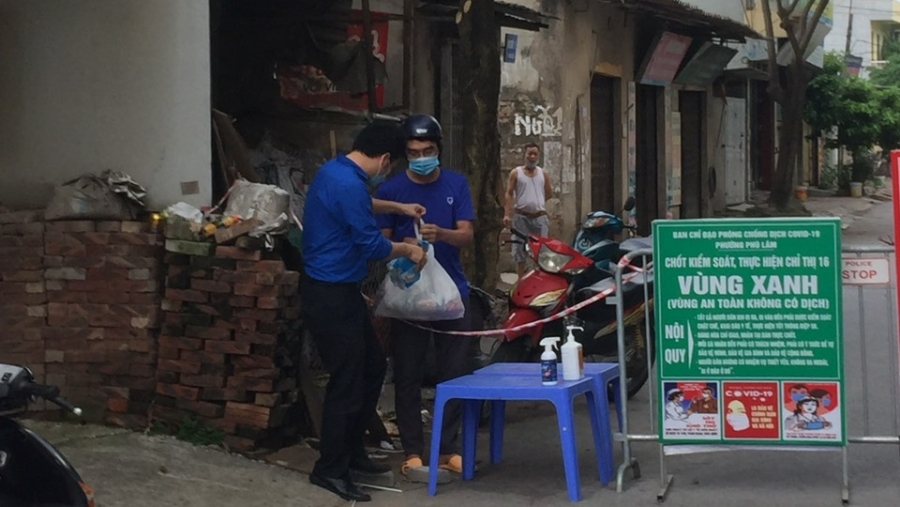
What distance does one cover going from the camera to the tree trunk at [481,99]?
934cm

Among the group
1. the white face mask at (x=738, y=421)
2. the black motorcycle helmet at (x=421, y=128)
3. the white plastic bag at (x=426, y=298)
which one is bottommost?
the white face mask at (x=738, y=421)

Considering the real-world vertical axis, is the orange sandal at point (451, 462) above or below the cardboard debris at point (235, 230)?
below

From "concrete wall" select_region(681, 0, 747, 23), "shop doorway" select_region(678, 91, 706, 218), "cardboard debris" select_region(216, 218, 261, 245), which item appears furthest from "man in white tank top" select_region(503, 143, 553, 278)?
"concrete wall" select_region(681, 0, 747, 23)

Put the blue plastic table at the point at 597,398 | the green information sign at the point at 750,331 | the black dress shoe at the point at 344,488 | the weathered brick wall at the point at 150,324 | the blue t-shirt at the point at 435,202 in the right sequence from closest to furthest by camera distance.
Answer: the green information sign at the point at 750,331, the black dress shoe at the point at 344,488, the blue plastic table at the point at 597,398, the weathered brick wall at the point at 150,324, the blue t-shirt at the point at 435,202

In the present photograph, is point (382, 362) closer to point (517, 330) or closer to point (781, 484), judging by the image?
point (517, 330)

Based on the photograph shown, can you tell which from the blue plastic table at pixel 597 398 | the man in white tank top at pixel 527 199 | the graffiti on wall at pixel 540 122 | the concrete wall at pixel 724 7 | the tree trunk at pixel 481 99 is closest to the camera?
the blue plastic table at pixel 597 398

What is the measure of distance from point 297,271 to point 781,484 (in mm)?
2843

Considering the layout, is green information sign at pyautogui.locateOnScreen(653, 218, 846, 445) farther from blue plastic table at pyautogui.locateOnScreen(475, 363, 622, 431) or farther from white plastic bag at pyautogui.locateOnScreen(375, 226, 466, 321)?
white plastic bag at pyautogui.locateOnScreen(375, 226, 466, 321)

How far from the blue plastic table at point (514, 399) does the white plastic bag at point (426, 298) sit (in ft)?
1.22

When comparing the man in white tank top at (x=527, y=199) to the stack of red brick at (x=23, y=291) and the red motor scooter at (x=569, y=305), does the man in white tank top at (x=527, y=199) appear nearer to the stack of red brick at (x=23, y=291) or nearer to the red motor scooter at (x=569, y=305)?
the red motor scooter at (x=569, y=305)

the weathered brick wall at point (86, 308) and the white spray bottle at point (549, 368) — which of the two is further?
the weathered brick wall at point (86, 308)

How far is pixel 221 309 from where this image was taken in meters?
6.59

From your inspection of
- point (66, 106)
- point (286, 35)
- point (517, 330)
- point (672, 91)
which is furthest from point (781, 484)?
point (672, 91)

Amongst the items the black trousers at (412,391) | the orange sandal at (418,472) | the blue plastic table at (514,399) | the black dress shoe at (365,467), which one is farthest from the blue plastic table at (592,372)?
the black dress shoe at (365,467)
